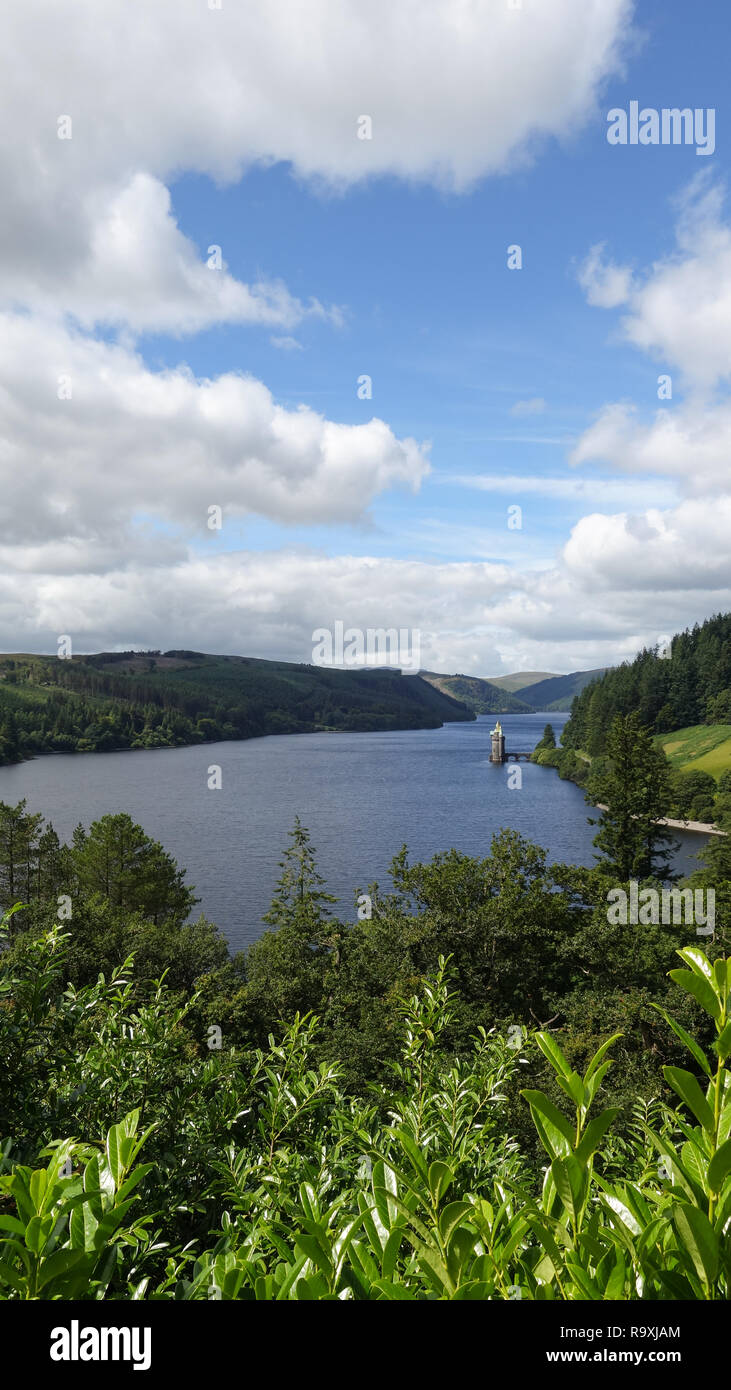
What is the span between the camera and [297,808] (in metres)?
87.4

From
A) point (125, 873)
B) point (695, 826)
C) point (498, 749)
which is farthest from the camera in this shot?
point (498, 749)

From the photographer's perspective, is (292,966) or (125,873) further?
(125,873)

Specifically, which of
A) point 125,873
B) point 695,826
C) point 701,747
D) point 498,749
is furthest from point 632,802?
point 498,749

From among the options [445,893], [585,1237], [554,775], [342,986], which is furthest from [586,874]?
[554,775]

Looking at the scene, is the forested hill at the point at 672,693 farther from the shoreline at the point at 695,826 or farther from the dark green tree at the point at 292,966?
the dark green tree at the point at 292,966

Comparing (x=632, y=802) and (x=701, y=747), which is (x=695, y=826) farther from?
(x=632, y=802)

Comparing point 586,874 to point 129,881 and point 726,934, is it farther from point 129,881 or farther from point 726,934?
point 129,881

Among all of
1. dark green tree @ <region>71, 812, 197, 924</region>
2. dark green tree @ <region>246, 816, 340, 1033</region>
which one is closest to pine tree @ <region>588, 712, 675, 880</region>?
dark green tree @ <region>246, 816, 340, 1033</region>

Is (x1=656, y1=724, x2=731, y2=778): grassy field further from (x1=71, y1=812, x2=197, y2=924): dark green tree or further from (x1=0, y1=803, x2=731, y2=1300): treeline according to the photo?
(x1=0, y1=803, x2=731, y2=1300): treeline

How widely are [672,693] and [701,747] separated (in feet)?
75.3

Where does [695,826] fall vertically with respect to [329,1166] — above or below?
below

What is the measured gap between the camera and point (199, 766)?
133 metres
